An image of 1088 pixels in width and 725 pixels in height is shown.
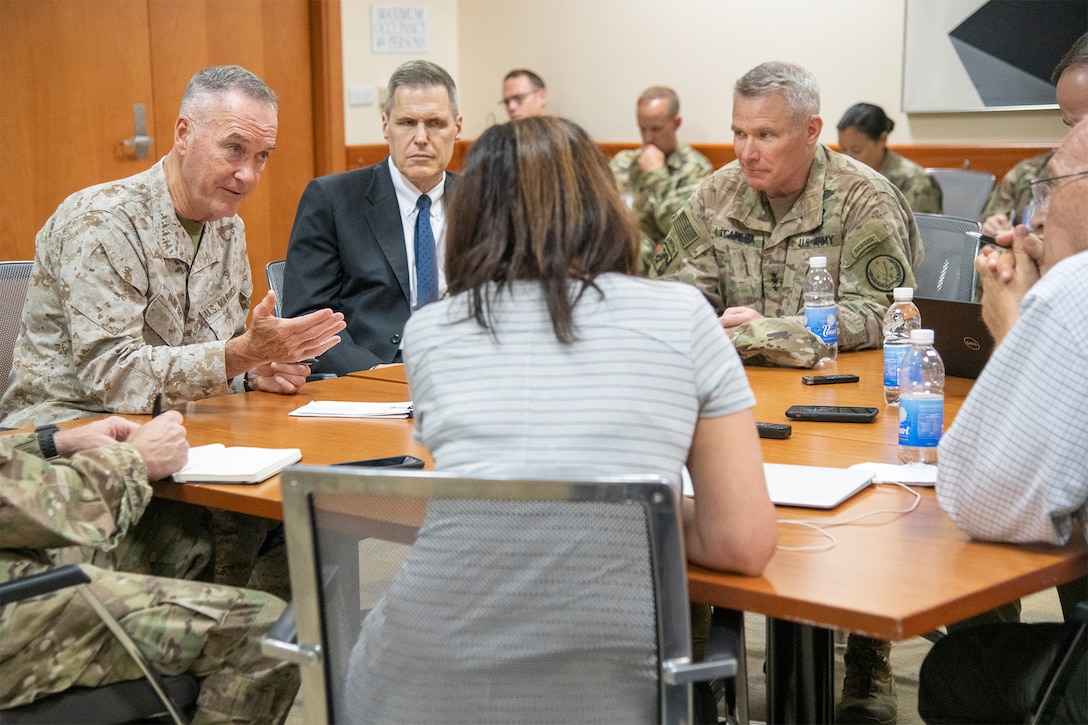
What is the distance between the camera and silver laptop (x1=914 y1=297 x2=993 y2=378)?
8.74ft

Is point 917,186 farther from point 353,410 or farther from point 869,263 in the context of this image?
point 353,410

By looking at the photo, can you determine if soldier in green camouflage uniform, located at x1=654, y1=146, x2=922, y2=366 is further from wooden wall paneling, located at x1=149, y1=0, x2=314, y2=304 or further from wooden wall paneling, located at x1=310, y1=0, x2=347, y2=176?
wooden wall paneling, located at x1=310, y1=0, x2=347, y2=176

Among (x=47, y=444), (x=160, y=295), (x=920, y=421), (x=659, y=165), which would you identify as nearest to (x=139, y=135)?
(x=659, y=165)

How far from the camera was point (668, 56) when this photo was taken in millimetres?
7121

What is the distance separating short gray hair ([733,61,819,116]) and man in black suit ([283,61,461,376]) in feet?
3.14

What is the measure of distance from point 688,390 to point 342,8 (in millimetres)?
5984

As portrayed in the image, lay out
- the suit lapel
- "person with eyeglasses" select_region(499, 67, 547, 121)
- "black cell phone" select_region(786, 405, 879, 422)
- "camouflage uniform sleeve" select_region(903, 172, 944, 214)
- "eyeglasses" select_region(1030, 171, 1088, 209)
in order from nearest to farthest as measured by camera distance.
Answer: "eyeglasses" select_region(1030, 171, 1088, 209), "black cell phone" select_region(786, 405, 879, 422), the suit lapel, "camouflage uniform sleeve" select_region(903, 172, 944, 214), "person with eyeglasses" select_region(499, 67, 547, 121)

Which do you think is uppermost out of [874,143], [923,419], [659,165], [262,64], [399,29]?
[399,29]

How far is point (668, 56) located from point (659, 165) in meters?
0.75

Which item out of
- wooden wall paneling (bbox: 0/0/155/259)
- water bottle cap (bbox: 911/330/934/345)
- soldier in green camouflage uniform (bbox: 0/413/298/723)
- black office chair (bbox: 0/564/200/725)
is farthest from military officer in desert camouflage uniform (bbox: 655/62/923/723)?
wooden wall paneling (bbox: 0/0/155/259)

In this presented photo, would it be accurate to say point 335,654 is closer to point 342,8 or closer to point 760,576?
point 760,576

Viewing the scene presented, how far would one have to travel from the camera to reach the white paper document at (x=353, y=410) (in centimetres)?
253

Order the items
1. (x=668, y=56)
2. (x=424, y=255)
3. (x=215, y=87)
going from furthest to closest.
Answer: (x=668, y=56), (x=424, y=255), (x=215, y=87)

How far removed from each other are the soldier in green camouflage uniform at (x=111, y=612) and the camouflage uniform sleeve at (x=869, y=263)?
1.81 metres
